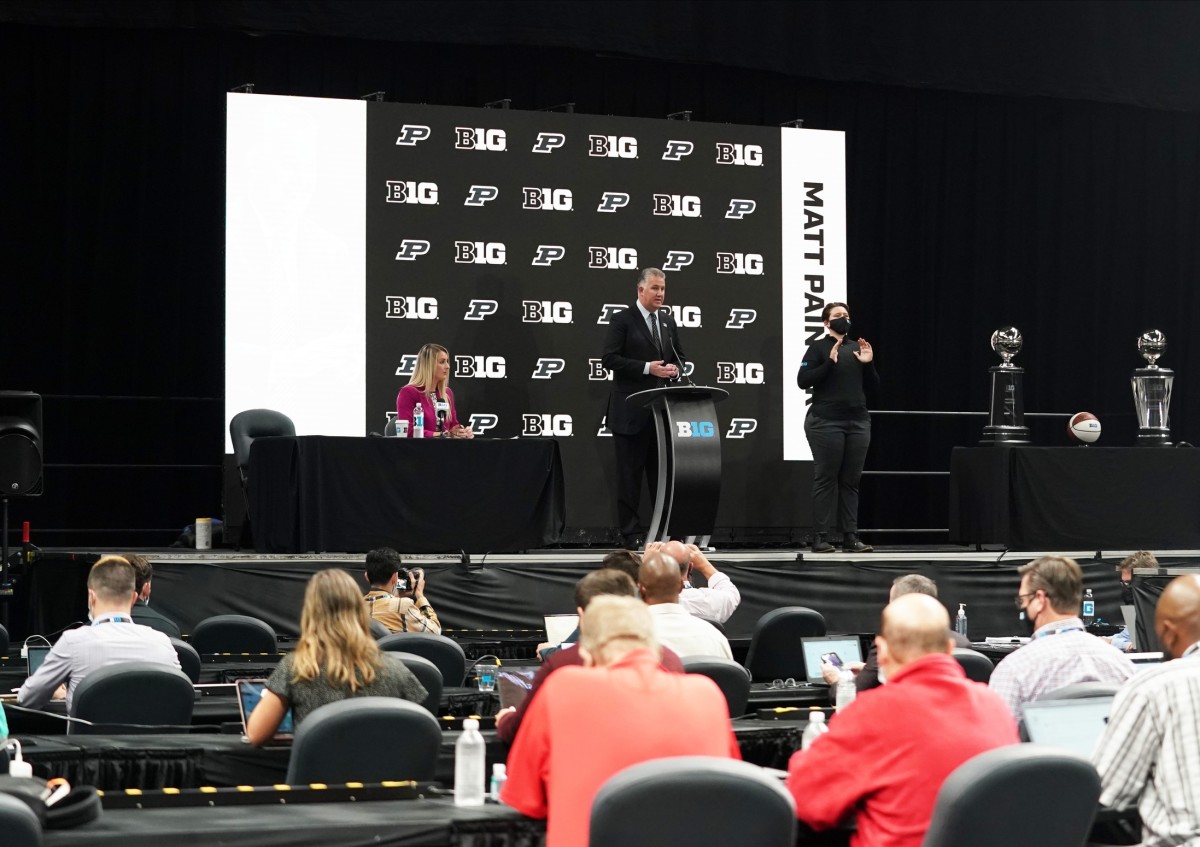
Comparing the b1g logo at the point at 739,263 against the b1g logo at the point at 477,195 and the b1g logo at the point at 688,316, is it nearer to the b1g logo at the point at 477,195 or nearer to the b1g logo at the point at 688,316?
the b1g logo at the point at 688,316

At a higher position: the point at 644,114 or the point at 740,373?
the point at 644,114

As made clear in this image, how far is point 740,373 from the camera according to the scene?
39.2ft

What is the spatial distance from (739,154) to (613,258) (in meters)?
1.27

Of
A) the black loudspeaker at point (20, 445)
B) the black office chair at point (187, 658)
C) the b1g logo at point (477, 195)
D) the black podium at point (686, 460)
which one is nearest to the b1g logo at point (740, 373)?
the b1g logo at point (477, 195)

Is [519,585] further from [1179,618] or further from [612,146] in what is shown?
[1179,618]

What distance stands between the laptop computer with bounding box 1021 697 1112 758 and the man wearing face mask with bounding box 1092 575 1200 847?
0.26 metres

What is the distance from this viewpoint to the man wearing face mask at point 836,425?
415 inches

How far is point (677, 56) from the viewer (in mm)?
11938

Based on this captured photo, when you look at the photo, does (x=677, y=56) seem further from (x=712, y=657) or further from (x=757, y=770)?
(x=757, y=770)

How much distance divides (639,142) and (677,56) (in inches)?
28.3

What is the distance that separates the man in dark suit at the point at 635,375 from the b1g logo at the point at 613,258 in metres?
1.73

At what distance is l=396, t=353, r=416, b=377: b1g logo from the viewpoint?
36.4 ft

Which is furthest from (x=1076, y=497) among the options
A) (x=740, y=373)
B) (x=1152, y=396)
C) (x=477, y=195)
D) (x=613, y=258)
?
(x=477, y=195)

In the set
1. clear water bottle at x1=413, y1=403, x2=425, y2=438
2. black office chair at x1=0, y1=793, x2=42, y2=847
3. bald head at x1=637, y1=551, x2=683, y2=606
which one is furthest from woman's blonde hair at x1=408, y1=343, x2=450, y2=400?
black office chair at x1=0, y1=793, x2=42, y2=847
